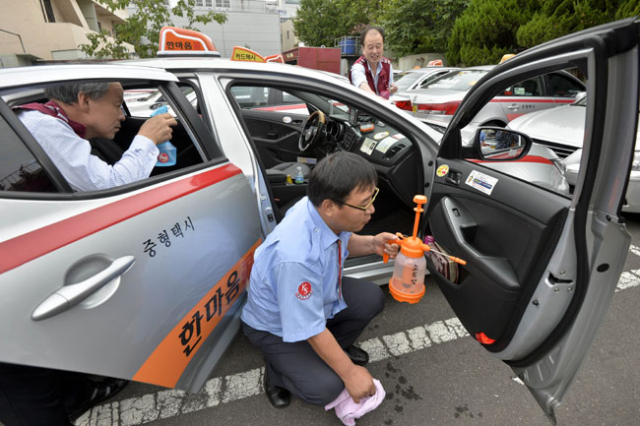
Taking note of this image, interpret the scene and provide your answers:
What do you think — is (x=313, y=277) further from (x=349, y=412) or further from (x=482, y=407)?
(x=482, y=407)

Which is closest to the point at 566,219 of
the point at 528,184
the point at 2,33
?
the point at 528,184

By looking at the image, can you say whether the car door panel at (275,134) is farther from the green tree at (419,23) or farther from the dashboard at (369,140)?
the green tree at (419,23)

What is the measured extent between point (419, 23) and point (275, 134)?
15.4m

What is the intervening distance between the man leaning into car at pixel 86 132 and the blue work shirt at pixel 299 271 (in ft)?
2.01

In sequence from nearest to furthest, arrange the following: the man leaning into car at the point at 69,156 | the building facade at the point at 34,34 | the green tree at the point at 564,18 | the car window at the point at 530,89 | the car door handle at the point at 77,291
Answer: the car door handle at the point at 77,291 → the man leaning into car at the point at 69,156 → the car window at the point at 530,89 → the green tree at the point at 564,18 → the building facade at the point at 34,34

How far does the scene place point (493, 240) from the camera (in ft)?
4.52

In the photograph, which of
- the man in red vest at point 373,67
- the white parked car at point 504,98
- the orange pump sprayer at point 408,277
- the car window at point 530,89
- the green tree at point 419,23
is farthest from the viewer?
the green tree at point 419,23

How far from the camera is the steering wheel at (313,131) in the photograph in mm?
2674

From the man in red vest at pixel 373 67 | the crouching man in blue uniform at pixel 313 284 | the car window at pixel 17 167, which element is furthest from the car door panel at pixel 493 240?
the man in red vest at pixel 373 67

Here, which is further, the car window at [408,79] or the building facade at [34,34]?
the building facade at [34,34]

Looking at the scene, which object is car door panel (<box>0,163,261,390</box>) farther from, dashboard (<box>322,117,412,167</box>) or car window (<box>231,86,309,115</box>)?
car window (<box>231,86,309,115</box>)

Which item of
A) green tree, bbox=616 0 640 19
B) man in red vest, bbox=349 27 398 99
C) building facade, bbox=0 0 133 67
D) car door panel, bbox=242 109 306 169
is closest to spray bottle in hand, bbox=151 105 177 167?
car door panel, bbox=242 109 306 169

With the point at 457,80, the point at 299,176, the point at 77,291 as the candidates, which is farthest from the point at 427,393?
the point at 457,80

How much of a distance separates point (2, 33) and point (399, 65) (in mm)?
17733
